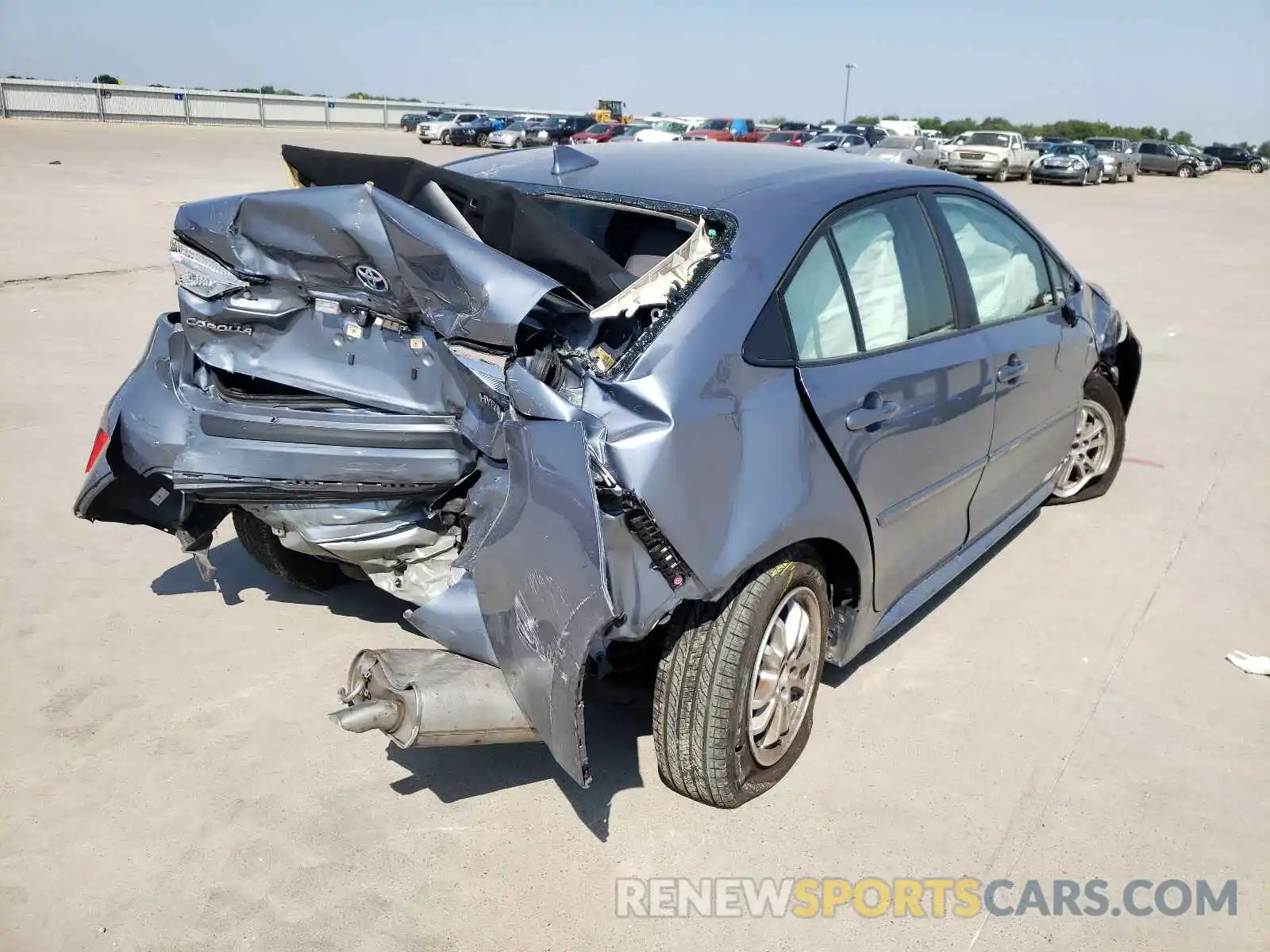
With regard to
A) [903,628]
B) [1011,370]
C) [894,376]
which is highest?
[894,376]

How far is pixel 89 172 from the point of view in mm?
19109

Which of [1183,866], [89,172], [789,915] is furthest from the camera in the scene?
[89,172]

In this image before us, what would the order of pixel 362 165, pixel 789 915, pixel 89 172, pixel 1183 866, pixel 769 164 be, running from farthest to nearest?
pixel 89 172 → pixel 769 164 → pixel 362 165 → pixel 1183 866 → pixel 789 915

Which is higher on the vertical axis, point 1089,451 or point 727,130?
point 727,130

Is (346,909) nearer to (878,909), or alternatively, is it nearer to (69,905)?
(69,905)

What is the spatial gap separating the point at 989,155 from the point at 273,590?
3326cm

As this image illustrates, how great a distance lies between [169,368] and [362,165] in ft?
3.06

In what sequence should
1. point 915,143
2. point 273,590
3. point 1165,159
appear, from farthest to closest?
point 1165,159, point 915,143, point 273,590

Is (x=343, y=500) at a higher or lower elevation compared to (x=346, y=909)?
higher

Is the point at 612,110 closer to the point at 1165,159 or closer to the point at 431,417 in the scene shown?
the point at 1165,159

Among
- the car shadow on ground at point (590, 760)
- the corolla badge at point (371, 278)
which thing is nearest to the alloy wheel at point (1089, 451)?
the car shadow on ground at point (590, 760)

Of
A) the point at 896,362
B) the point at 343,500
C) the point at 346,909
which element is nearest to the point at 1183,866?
the point at 896,362

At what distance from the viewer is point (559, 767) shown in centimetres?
329

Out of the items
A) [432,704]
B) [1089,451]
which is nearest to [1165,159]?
[1089,451]
